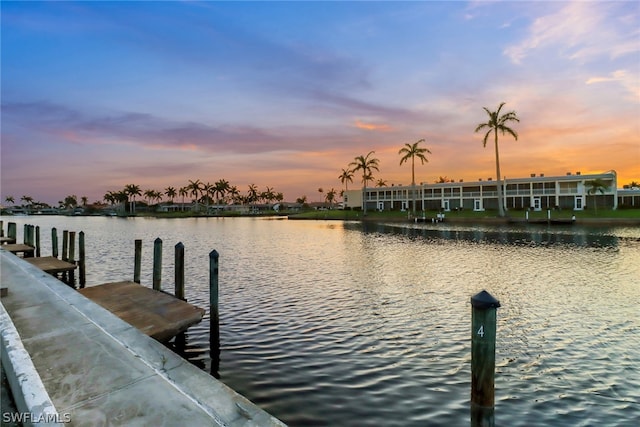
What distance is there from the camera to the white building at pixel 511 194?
252 ft

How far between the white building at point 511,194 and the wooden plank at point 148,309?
8076cm

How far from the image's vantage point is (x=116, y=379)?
16.5ft

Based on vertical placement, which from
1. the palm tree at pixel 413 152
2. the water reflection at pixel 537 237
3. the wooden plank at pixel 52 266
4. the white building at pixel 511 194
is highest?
the palm tree at pixel 413 152

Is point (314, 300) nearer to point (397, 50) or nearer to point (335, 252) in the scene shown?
point (335, 252)

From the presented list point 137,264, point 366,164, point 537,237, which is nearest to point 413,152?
point 366,164

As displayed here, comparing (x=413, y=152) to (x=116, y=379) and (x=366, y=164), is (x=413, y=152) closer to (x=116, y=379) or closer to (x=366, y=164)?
(x=366, y=164)

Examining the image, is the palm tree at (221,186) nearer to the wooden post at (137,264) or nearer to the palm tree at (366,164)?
the palm tree at (366,164)

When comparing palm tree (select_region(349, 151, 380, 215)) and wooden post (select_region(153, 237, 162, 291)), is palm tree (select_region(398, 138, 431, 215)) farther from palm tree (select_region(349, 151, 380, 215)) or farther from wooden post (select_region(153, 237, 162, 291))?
wooden post (select_region(153, 237, 162, 291))

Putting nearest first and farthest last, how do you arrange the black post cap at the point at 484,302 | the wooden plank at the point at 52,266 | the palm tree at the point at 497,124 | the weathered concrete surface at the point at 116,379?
1. the weathered concrete surface at the point at 116,379
2. the black post cap at the point at 484,302
3. the wooden plank at the point at 52,266
4. the palm tree at the point at 497,124

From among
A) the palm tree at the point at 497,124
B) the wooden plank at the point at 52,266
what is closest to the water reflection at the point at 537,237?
the palm tree at the point at 497,124

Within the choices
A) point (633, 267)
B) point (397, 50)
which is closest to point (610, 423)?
point (633, 267)

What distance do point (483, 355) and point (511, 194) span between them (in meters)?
91.5

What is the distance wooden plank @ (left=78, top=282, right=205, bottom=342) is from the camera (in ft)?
28.2

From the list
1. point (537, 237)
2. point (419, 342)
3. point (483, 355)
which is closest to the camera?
point (483, 355)
